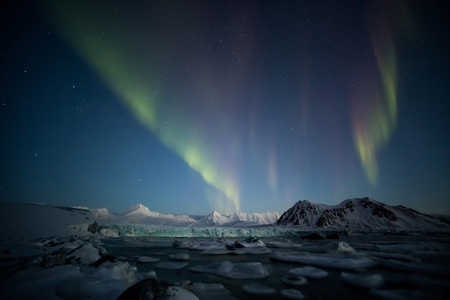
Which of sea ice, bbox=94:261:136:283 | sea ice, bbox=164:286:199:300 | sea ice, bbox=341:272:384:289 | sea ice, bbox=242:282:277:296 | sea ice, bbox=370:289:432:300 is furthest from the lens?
sea ice, bbox=341:272:384:289

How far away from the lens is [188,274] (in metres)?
7.49

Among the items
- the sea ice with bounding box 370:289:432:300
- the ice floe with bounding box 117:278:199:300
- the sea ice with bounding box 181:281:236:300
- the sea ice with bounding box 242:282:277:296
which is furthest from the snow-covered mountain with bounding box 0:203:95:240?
the sea ice with bounding box 370:289:432:300

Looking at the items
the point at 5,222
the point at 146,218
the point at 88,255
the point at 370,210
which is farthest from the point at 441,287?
the point at 146,218

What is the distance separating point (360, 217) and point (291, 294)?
535ft

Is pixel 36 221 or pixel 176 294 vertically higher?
pixel 176 294

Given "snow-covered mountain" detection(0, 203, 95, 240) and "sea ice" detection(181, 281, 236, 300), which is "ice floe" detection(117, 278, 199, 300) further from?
"snow-covered mountain" detection(0, 203, 95, 240)

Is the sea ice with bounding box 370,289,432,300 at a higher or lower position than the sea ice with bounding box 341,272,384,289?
higher

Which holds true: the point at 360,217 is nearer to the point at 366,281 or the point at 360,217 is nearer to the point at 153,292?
the point at 366,281

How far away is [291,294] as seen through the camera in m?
4.93

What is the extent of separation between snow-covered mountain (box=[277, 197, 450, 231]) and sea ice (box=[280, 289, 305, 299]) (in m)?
133

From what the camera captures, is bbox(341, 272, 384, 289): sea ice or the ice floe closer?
the ice floe

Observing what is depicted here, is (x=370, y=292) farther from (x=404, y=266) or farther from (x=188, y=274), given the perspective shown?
(x=188, y=274)

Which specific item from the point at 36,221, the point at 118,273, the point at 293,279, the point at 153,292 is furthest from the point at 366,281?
the point at 36,221

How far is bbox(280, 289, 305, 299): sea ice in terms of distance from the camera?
4.76 metres
